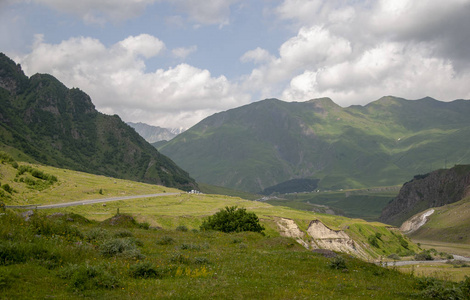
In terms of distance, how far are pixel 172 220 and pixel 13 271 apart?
69590 millimetres

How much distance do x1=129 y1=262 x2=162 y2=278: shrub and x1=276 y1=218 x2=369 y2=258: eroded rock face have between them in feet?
267

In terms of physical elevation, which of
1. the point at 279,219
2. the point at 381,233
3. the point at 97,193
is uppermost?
the point at 97,193

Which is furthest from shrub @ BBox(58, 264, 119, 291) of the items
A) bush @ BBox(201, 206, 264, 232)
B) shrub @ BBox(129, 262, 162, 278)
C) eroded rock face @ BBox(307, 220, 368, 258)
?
eroded rock face @ BBox(307, 220, 368, 258)

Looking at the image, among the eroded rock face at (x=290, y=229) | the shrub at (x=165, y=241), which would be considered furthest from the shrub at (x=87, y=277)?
the eroded rock face at (x=290, y=229)

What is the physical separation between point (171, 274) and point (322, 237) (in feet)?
337

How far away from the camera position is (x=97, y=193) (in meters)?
107

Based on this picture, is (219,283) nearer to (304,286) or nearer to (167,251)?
(304,286)

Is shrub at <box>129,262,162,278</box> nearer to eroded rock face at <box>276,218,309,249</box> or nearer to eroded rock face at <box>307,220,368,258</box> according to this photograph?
eroded rock face at <box>276,218,309,249</box>

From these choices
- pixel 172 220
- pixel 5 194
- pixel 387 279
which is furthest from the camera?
pixel 172 220

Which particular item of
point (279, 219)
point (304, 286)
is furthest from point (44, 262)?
point (279, 219)

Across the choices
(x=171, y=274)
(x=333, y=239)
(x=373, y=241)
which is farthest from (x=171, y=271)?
(x=373, y=241)

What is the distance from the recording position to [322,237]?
114250mm

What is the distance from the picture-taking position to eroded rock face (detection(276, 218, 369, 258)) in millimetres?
100375

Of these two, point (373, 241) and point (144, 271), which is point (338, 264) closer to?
point (144, 271)
